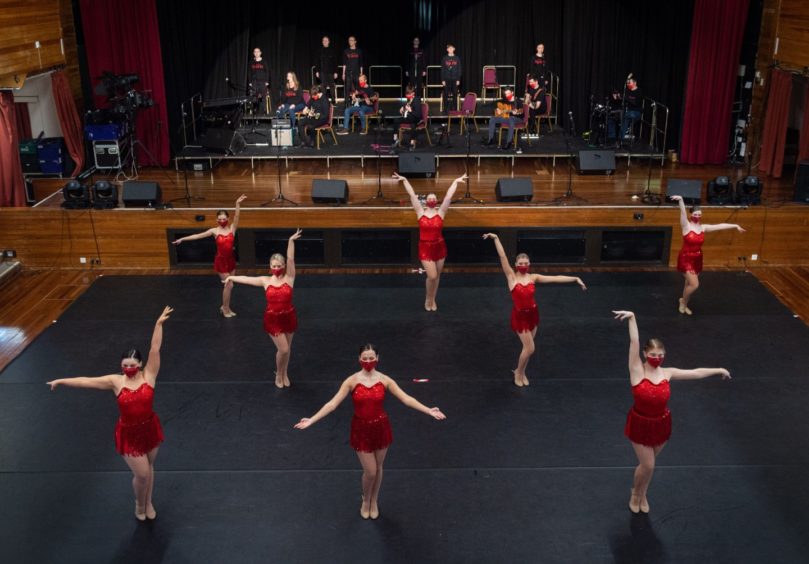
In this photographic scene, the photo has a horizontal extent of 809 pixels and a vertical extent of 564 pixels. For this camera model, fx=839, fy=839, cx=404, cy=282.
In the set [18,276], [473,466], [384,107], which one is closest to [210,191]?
[18,276]

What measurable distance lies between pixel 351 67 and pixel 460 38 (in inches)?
115

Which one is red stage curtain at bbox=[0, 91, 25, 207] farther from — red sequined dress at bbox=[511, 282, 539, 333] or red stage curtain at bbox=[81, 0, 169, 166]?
red sequined dress at bbox=[511, 282, 539, 333]

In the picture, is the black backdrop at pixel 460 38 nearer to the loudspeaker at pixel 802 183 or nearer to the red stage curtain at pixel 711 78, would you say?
the red stage curtain at pixel 711 78

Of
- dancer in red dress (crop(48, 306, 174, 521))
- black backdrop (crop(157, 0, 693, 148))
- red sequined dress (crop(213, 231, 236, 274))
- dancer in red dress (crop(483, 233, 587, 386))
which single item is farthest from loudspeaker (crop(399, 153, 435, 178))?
dancer in red dress (crop(48, 306, 174, 521))

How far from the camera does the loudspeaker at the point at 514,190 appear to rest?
1190cm

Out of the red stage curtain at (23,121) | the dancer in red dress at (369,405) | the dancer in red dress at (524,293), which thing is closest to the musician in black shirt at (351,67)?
the red stage curtain at (23,121)

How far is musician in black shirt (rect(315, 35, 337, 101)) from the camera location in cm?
1708

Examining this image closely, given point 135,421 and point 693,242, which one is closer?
point 135,421

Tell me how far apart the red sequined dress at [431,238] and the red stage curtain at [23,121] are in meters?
8.11

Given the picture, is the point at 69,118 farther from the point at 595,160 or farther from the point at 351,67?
the point at 595,160

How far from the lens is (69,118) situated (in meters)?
13.8

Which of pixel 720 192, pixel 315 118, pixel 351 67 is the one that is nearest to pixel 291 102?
pixel 315 118

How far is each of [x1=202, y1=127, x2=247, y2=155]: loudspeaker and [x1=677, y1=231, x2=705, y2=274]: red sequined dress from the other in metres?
8.00

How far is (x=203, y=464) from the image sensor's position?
703cm
